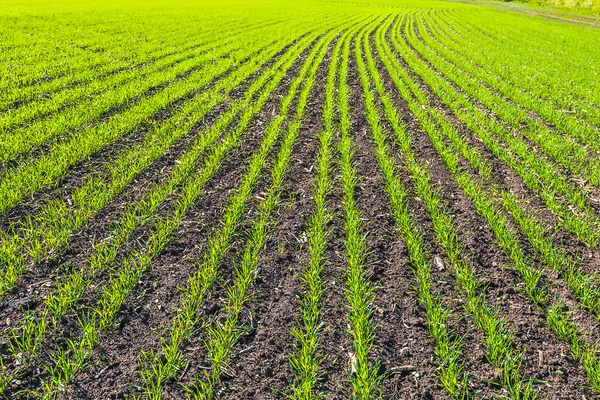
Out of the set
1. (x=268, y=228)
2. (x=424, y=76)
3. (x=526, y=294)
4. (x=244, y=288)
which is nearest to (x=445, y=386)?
(x=526, y=294)

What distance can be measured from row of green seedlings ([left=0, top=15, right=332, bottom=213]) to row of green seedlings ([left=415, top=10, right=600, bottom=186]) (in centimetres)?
862

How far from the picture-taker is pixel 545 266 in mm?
4707

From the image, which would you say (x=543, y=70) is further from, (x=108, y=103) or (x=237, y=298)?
(x=237, y=298)

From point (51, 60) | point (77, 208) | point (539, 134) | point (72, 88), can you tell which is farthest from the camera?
point (51, 60)

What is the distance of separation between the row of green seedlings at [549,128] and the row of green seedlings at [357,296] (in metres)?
4.22

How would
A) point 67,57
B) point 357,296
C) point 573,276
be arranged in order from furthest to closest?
point 67,57 < point 573,276 < point 357,296

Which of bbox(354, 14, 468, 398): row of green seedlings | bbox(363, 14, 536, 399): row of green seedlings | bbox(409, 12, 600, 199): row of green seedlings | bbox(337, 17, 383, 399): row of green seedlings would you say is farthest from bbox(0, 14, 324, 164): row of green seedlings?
bbox(409, 12, 600, 199): row of green seedlings

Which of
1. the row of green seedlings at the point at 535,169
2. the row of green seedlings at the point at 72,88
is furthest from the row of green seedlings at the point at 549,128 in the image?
the row of green seedlings at the point at 72,88

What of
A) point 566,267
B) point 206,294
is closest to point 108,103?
point 206,294

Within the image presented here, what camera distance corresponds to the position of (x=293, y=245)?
5.03 meters

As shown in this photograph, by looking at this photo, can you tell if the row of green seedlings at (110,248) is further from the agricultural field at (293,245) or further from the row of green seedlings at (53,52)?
the row of green seedlings at (53,52)

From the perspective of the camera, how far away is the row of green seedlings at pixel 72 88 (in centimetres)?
908

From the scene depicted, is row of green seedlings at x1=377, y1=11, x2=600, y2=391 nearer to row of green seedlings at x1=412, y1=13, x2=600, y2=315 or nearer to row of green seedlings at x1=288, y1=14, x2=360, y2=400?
row of green seedlings at x1=412, y1=13, x2=600, y2=315

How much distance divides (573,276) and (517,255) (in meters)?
0.58
